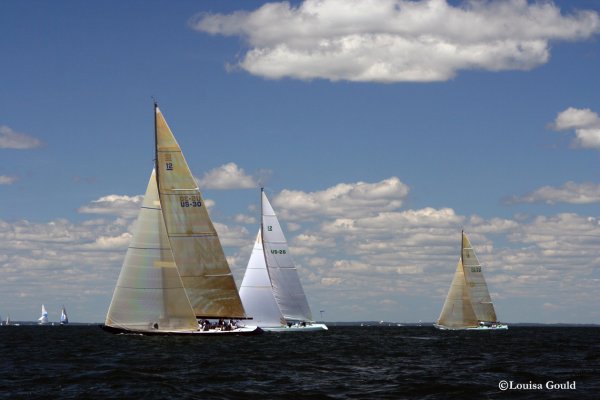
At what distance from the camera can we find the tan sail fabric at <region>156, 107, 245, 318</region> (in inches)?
2945

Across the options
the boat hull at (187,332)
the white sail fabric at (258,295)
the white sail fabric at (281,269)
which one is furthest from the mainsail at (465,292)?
the boat hull at (187,332)

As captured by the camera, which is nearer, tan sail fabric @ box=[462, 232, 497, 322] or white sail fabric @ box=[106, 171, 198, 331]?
white sail fabric @ box=[106, 171, 198, 331]

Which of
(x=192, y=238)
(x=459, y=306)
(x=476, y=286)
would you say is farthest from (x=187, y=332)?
(x=476, y=286)

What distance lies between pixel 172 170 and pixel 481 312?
70060mm

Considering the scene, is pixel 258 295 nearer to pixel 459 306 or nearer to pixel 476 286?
pixel 459 306

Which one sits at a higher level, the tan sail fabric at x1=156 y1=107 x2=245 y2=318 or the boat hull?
the tan sail fabric at x1=156 y1=107 x2=245 y2=318

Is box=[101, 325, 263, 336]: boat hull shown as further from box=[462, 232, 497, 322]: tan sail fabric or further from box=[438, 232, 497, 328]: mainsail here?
box=[462, 232, 497, 322]: tan sail fabric

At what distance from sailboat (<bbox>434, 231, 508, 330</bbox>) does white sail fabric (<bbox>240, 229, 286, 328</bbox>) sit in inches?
1458

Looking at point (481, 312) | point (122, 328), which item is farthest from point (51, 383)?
point (481, 312)

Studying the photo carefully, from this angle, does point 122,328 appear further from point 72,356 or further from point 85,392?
point 85,392

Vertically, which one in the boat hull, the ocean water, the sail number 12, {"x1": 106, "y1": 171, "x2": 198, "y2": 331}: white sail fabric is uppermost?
the sail number 12

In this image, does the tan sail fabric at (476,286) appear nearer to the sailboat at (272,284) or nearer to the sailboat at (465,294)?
the sailboat at (465,294)

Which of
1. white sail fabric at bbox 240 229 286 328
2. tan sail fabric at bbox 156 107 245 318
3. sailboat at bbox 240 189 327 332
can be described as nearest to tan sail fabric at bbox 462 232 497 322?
sailboat at bbox 240 189 327 332

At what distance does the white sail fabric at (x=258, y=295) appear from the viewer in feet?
315
